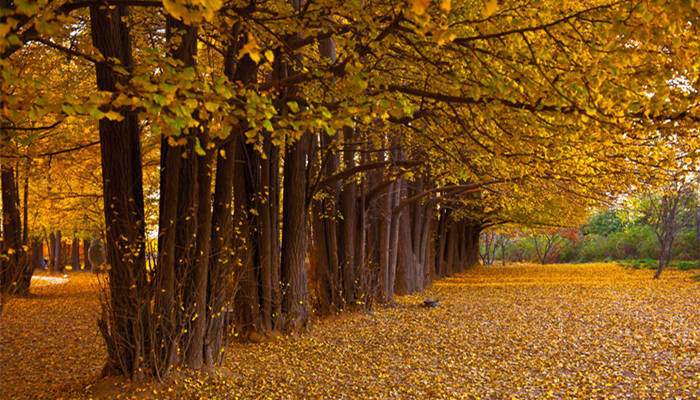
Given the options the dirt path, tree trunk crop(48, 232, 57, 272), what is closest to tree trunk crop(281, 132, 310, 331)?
the dirt path

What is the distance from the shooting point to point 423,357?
791 cm

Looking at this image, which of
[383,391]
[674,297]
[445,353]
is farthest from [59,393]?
[674,297]

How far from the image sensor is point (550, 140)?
6723 millimetres

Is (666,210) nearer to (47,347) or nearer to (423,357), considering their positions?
(423,357)

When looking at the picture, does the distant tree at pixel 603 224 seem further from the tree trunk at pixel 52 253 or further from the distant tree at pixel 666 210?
the tree trunk at pixel 52 253

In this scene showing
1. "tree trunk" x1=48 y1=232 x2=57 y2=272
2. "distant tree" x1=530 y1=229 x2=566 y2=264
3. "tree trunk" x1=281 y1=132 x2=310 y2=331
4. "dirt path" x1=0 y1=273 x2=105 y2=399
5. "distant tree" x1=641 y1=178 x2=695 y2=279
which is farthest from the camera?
"distant tree" x1=530 y1=229 x2=566 y2=264

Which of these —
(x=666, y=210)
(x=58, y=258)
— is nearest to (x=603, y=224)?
(x=666, y=210)

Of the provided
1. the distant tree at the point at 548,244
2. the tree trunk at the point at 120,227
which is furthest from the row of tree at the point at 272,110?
the distant tree at the point at 548,244

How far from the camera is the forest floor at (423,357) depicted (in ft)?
19.9

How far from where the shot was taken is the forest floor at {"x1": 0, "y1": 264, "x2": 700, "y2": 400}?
19.9ft

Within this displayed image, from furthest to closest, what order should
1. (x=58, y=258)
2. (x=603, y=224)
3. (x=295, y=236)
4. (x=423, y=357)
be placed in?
(x=603, y=224) < (x=58, y=258) < (x=295, y=236) < (x=423, y=357)

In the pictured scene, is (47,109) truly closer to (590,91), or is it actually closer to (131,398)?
(131,398)

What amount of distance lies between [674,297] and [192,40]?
50.0ft

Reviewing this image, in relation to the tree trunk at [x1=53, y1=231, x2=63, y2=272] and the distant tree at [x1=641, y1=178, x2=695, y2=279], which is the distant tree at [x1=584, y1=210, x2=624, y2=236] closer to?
the distant tree at [x1=641, y1=178, x2=695, y2=279]
